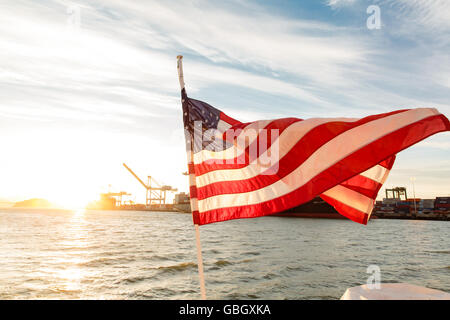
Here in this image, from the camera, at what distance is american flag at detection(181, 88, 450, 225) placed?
359 cm

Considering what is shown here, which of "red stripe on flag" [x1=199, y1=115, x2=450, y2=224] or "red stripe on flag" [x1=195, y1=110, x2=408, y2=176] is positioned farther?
"red stripe on flag" [x1=195, y1=110, x2=408, y2=176]

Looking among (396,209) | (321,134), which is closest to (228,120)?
(321,134)

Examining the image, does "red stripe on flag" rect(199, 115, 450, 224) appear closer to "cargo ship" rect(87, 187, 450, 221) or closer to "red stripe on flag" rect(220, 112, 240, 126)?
"red stripe on flag" rect(220, 112, 240, 126)

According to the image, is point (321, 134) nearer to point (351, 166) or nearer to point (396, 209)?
point (351, 166)

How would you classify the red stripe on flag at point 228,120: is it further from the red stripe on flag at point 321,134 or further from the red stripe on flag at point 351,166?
the red stripe on flag at point 351,166

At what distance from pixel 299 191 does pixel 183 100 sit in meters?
2.11

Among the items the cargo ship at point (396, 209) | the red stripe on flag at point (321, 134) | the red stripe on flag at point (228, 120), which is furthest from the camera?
the cargo ship at point (396, 209)

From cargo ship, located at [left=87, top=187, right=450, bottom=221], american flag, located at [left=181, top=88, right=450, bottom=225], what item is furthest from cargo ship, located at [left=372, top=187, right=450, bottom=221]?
american flag, located at [left=181, top=88, right=450, bottom=225]

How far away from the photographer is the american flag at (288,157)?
3.59m

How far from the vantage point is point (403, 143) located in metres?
3.44

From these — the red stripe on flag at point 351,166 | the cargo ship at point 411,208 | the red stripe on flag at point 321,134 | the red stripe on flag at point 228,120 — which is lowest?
the cargo ship at point 411,208

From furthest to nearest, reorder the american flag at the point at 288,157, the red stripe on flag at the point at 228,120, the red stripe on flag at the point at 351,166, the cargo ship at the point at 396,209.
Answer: the cargo ship at the point at 396,209
the red stripe on flag at the point at 228,120
the american flag at the point at 288,157
the red stripe on flag at the point at 351,166

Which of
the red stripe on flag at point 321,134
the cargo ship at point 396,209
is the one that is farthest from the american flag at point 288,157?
the cargo ship at point 396,209
